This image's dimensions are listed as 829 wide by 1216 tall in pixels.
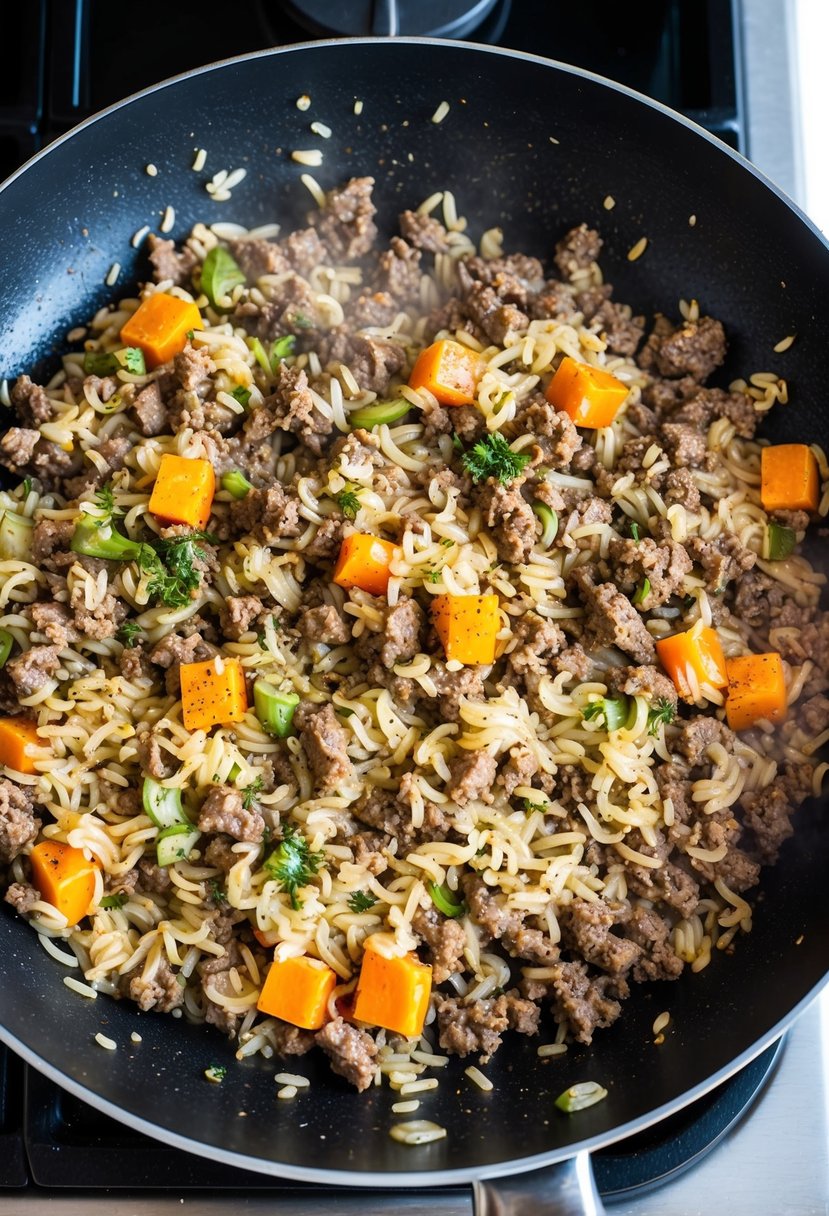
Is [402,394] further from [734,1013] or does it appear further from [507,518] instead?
[734,1013]

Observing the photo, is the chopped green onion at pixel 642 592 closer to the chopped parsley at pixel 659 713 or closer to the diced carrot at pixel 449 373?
the chopped parsley at pixel 659 713

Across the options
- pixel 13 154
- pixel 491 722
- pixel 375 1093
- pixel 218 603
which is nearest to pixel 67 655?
pixel 218 603

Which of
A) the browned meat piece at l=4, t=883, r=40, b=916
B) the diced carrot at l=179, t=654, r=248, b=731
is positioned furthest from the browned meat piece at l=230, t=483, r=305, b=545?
the browned meat piece at l=4, t=883, r=40, b=916

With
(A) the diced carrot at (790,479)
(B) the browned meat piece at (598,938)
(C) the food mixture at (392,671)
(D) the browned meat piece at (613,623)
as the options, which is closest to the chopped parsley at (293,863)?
(C) the food mixture at (392,671)

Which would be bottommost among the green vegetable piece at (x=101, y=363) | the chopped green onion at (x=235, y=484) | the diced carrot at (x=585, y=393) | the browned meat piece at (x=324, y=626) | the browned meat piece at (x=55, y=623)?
the browned meat piece at (x=55, y=623)

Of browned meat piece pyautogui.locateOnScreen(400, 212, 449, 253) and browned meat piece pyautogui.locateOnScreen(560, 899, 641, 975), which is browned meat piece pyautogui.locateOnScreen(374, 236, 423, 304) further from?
browned meat piece pyautogui.locateOnScreen(560, 899, 641, 975)

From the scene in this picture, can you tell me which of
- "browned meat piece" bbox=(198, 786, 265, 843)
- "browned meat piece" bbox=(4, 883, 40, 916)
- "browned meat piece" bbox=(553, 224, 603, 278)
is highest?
"browned meat piece" bbox=(553, 224, 603, 278)
